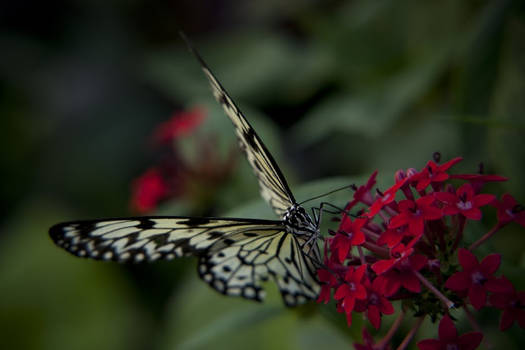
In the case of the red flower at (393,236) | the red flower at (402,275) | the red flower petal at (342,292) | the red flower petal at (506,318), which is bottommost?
the red flower petal at (506,318)

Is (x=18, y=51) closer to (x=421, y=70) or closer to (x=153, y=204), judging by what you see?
(x=153, y=204)

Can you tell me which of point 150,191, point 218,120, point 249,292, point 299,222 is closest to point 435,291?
point 299,222

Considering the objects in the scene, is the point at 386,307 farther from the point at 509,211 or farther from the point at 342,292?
the point at 509,211

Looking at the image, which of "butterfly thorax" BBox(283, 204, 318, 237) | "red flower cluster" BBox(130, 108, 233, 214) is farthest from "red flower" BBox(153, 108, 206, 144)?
"butterfly thorax" BBox(283, 204, 318, 237)

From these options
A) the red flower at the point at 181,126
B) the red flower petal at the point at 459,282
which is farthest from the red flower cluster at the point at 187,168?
the red flower petal at the point at 459,282

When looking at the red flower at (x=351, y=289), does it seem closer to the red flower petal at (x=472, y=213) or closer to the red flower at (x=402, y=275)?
the red flower at (x=402, y=275)

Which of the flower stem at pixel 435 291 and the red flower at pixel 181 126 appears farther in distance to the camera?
the red flower at pixel 181 126
